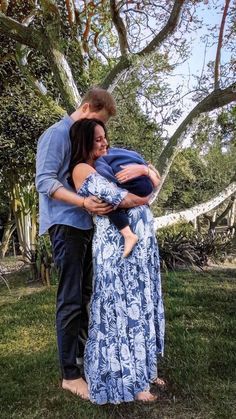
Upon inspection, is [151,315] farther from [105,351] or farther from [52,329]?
[52,329]

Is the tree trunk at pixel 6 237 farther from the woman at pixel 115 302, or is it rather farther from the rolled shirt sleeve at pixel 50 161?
the woman at pixel 115 302

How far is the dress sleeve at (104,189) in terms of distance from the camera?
2406 millimetres

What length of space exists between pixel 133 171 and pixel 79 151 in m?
0.33

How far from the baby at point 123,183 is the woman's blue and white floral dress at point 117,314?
0.05m

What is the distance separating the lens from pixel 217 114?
8531 millimetres

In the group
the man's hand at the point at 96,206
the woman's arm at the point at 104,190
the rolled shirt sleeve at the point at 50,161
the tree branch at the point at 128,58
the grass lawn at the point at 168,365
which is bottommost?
the grass lawn at the point at 168,365

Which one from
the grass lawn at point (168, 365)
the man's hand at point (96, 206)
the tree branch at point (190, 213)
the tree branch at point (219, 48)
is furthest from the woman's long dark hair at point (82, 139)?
the tree branch at point (190, 213)

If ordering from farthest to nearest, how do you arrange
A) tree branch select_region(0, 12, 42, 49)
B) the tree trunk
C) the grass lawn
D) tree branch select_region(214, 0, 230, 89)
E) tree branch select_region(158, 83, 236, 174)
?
the tree trunk, tree branch select_region(214, 0, 230, 89), tree branch select_region(158, 83, 236, 174), tree branch select_region(0, 12, 42, 49), the grass lawn

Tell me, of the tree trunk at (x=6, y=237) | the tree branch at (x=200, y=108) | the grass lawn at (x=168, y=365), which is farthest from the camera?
the tree trunk at (x=6, y=237)

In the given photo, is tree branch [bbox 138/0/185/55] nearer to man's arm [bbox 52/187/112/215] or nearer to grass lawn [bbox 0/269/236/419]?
grass lawn [bbox 0/269/236/419]

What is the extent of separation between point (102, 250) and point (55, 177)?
1.65ft

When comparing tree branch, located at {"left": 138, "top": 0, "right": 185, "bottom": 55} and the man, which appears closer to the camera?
the man

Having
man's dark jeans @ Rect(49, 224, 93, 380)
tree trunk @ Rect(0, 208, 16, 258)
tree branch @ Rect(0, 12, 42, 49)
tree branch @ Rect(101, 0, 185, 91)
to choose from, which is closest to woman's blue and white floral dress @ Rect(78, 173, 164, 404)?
man's dark jeans @ Rect(49, 224, 93, 380)

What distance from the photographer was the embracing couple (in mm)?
2436
